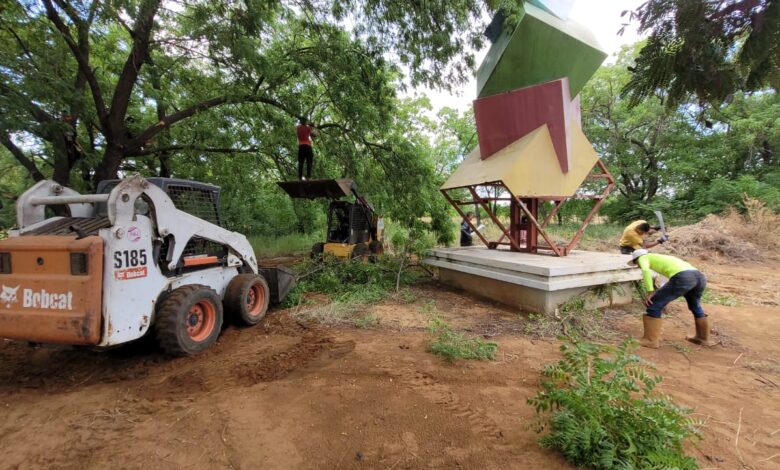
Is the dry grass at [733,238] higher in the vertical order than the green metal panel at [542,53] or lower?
lower

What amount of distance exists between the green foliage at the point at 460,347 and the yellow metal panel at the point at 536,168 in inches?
119

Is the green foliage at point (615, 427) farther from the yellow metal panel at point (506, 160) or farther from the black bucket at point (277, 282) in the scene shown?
the black bucket at point (277, 282)

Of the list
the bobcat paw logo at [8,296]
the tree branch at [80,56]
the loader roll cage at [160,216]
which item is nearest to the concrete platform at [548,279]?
the loader roll cage at [160,216]

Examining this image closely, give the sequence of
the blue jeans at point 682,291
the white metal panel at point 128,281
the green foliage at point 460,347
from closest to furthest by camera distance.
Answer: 1. the white metal panel at point 128,281
2. the green foliage at point 460,347
3. the blue jeans at point 682,291

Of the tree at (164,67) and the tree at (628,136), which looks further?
the tree at (628,136)

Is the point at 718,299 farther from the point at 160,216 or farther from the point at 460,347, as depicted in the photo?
the point at 160,216

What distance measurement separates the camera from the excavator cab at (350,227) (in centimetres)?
907

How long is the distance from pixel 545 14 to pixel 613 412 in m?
6.75

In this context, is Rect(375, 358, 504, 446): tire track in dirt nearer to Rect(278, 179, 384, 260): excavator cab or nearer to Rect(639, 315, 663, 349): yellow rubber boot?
Rect(639, 315, 663, 349): yellow rubber boot

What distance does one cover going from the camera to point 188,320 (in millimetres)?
4352

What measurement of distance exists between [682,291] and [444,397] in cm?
357

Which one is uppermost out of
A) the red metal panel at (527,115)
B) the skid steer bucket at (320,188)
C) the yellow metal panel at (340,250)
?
the red metal panel at (527,115)

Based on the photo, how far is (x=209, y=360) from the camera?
13.8ft

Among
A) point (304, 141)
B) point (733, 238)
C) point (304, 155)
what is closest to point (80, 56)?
point (304, 141)
